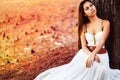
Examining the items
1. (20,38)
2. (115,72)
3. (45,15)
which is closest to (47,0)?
(45,15)

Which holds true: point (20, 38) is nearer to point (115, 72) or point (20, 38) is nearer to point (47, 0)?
point (47, 0)

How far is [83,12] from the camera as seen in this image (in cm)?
711

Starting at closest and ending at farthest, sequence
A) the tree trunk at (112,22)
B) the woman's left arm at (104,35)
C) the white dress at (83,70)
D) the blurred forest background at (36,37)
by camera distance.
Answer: the white dress at (83,70) < the woman's left arm at (104,35) < the tree trunk at (112,22) < the blurred forest background at (36,37)

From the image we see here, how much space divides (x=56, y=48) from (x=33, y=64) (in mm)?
424

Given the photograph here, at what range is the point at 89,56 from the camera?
6.93 meters

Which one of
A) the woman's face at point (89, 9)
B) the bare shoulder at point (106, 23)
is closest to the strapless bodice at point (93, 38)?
the bare shoulder at point (106, 23)

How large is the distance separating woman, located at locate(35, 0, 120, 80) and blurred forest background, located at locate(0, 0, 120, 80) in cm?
21

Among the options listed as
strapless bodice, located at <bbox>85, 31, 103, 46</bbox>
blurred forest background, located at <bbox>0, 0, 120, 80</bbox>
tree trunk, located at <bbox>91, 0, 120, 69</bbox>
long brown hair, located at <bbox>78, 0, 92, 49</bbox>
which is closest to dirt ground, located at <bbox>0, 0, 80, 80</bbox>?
blurred forest background, located at <bbox>0, 0, 120, 80</bbox>

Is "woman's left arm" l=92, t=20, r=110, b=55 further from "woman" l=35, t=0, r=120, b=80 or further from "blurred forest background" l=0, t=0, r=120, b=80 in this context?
"blurred forest background" l=0, t=0, r=120, b=80

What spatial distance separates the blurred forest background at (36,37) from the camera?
7.34 metres

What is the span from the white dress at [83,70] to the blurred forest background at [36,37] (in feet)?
0.73

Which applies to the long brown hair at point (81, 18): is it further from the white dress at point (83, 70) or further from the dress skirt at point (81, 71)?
the dress skirt at point (81, 71)

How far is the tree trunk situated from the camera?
23.3 ft

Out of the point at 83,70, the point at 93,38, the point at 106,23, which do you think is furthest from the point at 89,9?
the point at 83,70
